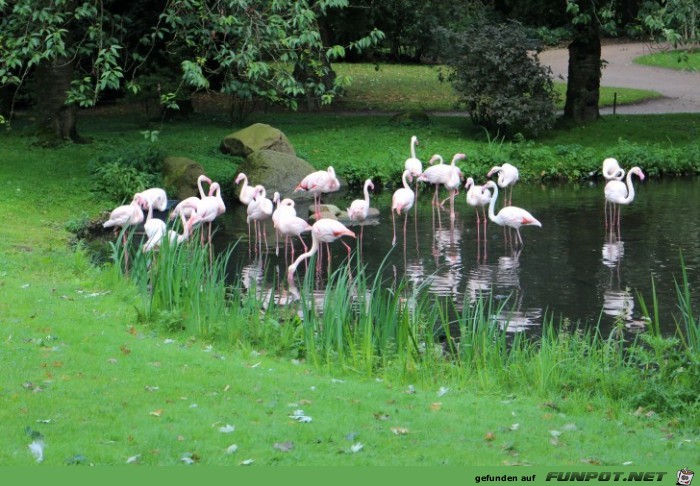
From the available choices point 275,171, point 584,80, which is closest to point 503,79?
point 584,80

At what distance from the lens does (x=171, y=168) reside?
20.5 metres

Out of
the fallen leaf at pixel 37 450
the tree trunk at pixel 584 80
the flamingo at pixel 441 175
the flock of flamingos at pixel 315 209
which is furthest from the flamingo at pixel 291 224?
the tree trunk at pixel 584 80

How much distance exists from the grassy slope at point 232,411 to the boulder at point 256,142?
12.1 m

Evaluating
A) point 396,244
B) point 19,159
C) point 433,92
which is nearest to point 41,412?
point 396,244

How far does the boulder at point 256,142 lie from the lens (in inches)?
886

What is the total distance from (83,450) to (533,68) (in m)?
21.0

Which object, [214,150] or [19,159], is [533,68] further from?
[19,159]

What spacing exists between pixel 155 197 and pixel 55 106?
7787 mm

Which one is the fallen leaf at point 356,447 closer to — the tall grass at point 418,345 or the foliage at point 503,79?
the tall grass at point 418,345

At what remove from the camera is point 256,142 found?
22703 mm

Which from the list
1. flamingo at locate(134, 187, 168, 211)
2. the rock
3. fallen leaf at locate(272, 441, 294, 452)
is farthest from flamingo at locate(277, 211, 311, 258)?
fallen leaf at locate(272, 441, 294, 452)

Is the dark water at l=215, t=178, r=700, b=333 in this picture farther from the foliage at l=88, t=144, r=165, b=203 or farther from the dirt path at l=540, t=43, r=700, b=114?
the dirt path at l=540, t=43, r=700, b=114

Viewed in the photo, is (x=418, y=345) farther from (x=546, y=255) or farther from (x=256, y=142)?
(x=256, y=142)

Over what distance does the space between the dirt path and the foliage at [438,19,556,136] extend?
472 centimetres
